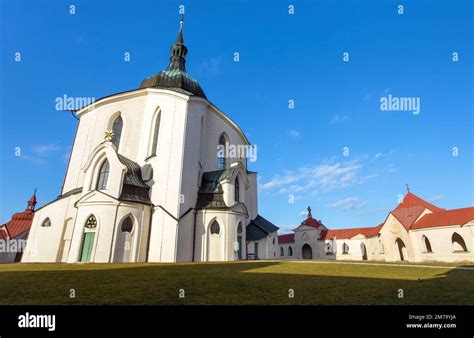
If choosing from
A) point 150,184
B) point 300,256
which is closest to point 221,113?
point 150,184

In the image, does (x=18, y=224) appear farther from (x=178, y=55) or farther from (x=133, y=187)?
(x=178, y=55)

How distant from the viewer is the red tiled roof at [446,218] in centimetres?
2961

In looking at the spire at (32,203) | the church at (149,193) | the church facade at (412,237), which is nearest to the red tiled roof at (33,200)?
the spire at (32,203)

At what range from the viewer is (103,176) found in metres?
21.5

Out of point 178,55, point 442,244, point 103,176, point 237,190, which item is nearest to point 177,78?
point 178,55

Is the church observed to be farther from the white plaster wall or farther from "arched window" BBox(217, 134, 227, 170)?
the white plaster wall

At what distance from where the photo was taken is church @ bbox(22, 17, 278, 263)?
19422mm

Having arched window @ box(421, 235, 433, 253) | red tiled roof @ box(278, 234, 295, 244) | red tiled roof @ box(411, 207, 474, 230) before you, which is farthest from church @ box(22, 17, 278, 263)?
red tiled roof @ box(278, 234, 295, 244)

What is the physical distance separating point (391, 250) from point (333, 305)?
39871mm

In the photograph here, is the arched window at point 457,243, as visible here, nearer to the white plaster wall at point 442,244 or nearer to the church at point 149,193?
the white plaster wall at point 442,244
